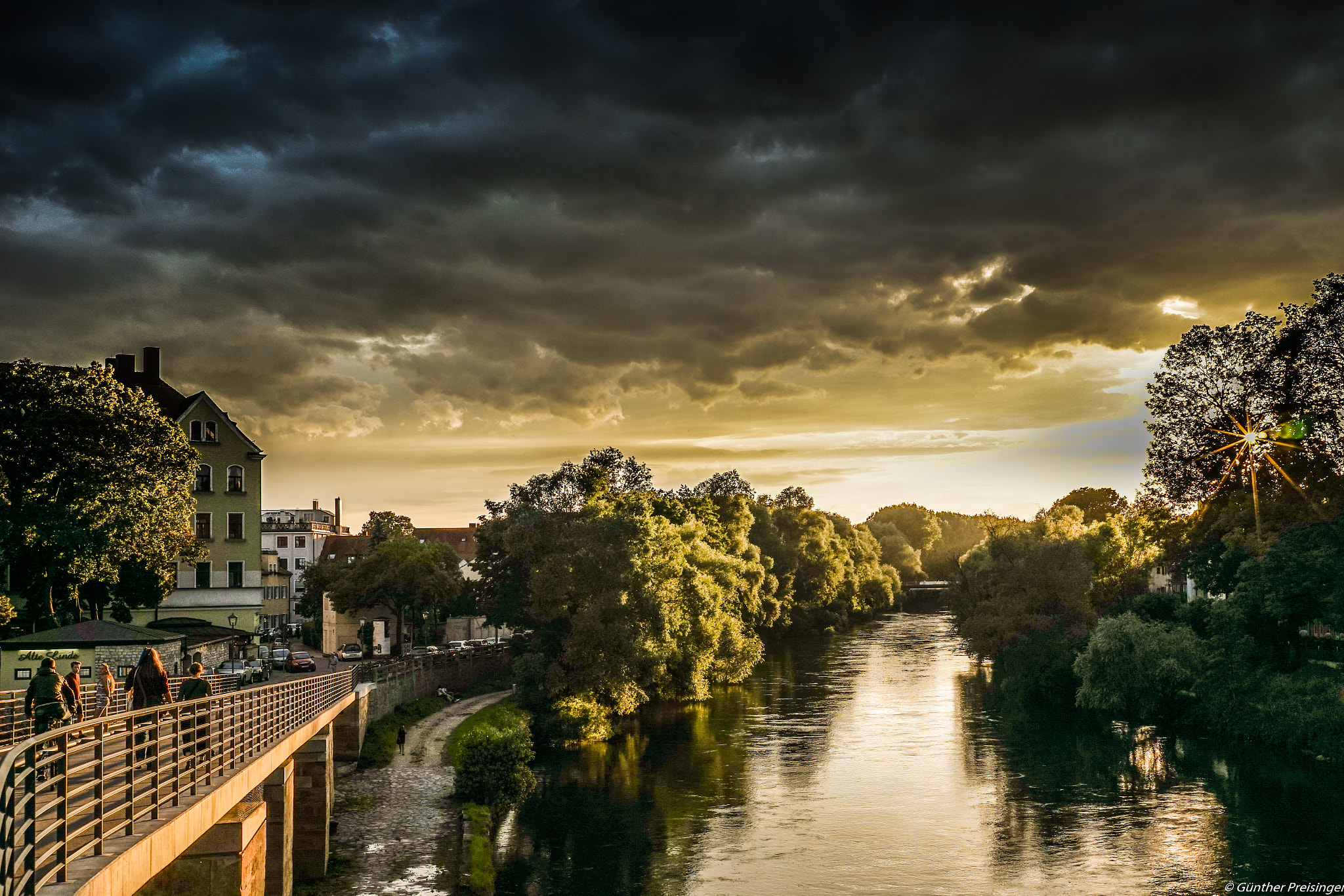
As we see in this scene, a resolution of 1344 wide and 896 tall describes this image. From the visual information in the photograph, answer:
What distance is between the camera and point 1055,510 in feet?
341

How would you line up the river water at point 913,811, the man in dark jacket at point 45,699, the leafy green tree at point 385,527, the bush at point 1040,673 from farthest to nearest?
1. the leafy green tree at point 385,527
2. the bush at point 1040,673
3. the river water at point 913,811
4. the man in dark jacket at point 45,699

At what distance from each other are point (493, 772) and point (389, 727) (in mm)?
16862

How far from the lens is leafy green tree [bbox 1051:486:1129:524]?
14088cm

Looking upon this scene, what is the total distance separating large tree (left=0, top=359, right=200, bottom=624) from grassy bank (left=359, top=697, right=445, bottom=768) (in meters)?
13.3

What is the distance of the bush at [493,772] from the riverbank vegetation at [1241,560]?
31.0 meters

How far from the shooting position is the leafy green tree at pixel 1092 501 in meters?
141

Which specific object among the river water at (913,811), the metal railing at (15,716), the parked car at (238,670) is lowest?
the river water at (913,811)

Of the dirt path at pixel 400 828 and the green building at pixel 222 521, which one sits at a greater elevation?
the green building at pixel 222 521

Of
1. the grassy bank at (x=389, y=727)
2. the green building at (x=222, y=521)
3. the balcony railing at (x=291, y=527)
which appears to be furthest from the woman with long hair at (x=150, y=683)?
the balcony railing at (x=291, y=527)

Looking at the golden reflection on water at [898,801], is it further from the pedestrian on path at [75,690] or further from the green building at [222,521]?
the green building at [222,521]

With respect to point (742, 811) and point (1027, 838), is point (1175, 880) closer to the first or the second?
point (1027, 838)

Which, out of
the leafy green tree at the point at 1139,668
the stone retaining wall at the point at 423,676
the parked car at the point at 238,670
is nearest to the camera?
the leafy green tree at the point at 1139,668

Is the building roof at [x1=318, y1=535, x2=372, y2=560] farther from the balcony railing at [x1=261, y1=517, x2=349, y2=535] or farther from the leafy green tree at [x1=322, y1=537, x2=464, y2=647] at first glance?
the leafy green tree at [x1=322, y1=537, x2=464, y2=647]

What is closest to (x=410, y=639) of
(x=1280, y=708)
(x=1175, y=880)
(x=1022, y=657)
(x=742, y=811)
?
(x=1022, y=657)
